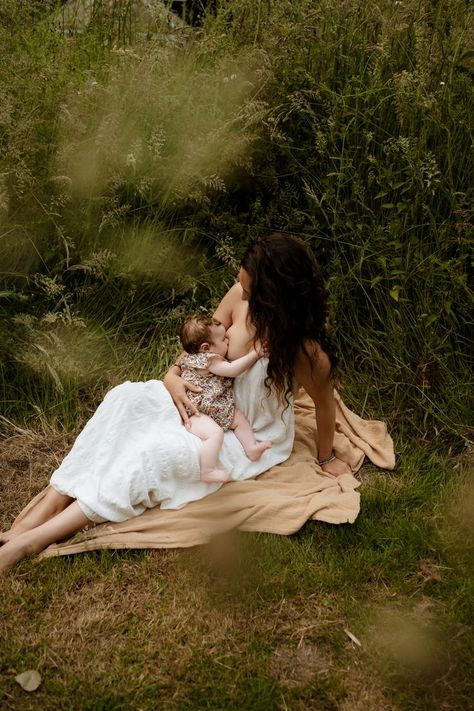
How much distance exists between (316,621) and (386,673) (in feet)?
0.98

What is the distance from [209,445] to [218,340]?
44cm

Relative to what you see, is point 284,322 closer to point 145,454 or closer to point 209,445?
point 209,445

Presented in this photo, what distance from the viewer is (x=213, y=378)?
2973 mm

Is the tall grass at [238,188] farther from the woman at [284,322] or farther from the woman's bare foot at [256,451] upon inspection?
the woman's bare foot at [256,451]

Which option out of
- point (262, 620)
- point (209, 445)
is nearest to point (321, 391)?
point (209, 445)

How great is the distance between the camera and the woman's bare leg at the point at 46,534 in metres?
2.67

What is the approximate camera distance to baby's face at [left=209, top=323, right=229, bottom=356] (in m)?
2.99

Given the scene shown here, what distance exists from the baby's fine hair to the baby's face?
0.06 feet

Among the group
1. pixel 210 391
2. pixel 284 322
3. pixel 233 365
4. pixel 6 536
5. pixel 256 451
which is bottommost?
pixel 6 536

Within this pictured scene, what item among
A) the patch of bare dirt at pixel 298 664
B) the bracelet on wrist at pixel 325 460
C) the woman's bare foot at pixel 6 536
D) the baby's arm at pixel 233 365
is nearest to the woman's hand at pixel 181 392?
the baby's arm at pixel 233 365

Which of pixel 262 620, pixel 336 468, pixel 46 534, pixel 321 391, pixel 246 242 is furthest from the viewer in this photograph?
pixel 246 242

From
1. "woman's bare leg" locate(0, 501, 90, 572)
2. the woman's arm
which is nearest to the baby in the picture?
the woman's arm

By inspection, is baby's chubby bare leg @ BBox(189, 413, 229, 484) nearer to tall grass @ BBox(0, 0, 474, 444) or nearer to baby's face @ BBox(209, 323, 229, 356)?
baby's face @ BBox(209, 323, 229, 356)

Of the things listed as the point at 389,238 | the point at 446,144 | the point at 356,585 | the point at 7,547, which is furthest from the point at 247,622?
the point at 446,144
